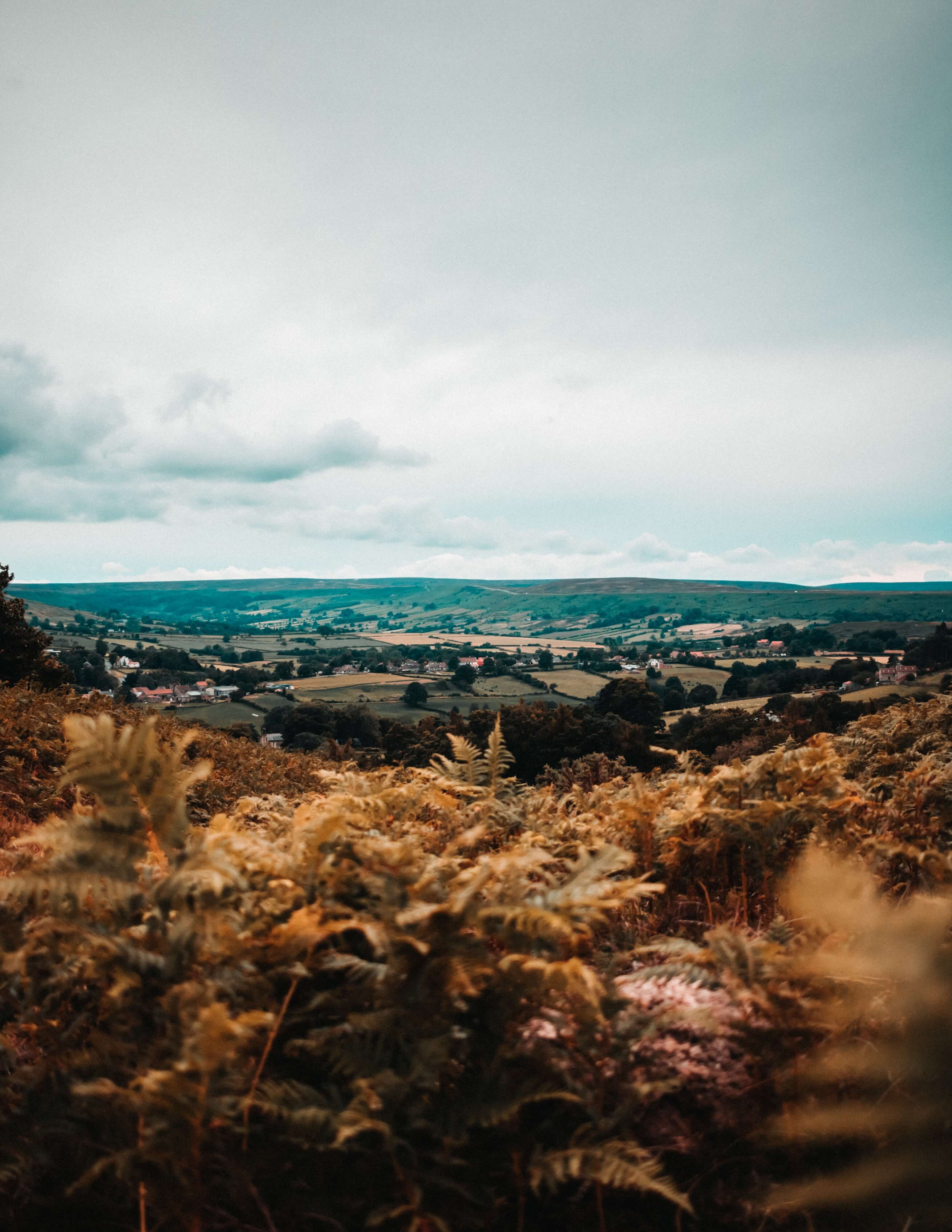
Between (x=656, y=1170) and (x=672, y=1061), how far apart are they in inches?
21.4

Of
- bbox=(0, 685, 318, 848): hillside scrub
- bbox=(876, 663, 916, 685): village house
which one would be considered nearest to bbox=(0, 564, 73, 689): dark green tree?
bbox=(0, 685, 318, 848): hillside scrub

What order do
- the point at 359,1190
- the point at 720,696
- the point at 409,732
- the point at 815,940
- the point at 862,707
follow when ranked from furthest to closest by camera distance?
the point at 720,696, the point at 409,732, the point at 862,707, the point at 815,940, the point at 359,1190

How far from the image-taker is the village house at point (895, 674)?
65.8 meters

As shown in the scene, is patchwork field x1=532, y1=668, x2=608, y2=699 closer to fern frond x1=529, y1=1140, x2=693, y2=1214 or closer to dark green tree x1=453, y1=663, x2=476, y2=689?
dark green tree x1=453, y1=663, x2=476, y2=689

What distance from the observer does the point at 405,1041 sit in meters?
2.46

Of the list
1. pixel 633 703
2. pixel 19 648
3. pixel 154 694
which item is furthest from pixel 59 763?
pixel 154 694

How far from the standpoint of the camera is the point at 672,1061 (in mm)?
2676

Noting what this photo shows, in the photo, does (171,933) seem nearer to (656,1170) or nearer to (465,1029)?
(465,1029)

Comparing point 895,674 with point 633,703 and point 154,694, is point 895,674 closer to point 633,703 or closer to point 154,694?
point 633,703

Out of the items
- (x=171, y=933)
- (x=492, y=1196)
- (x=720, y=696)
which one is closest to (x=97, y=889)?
(x=171, y=933)

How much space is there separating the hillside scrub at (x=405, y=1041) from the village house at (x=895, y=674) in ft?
228

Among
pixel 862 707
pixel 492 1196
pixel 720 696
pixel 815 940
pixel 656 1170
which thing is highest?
pixel 815 940

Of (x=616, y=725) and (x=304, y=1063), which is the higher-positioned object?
(x=304, y=1063)

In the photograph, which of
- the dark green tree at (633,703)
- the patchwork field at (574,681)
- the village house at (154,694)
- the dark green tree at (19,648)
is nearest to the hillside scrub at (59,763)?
the dark green tree at (19,648)
